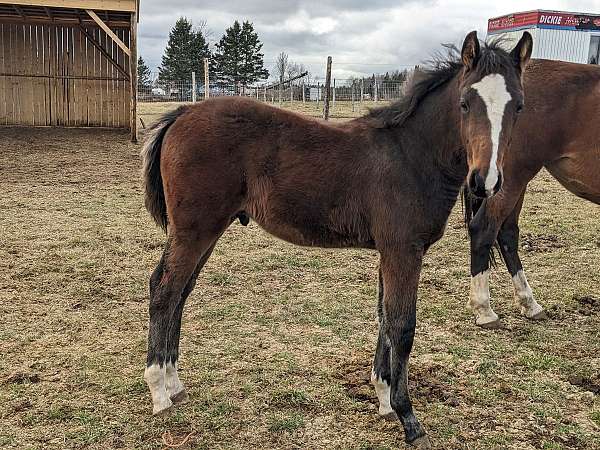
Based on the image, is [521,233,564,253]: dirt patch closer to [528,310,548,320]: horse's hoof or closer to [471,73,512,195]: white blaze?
[528,310,548,320]: horse's hoof

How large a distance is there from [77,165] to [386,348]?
31.1 feet

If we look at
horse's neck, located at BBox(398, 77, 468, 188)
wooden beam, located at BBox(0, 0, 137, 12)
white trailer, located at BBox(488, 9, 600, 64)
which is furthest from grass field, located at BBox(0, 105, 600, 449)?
white trailer, located at BBox(488, 9, 600, 64)

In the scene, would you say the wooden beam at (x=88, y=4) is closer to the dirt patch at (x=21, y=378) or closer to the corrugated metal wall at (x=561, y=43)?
the dirt patch at (x=21, y=378)

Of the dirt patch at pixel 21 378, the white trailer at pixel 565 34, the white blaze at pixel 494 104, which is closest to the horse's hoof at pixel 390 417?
the white blaze at pixel 494 104

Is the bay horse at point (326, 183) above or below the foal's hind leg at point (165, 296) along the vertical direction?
above

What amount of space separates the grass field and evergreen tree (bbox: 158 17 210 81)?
1646 inches

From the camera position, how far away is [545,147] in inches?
166

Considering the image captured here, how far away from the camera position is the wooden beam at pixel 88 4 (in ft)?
37.5

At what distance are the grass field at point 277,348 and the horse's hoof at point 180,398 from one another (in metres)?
0.05

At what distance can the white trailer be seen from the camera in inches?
869

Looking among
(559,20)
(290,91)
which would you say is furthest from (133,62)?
(559,20)

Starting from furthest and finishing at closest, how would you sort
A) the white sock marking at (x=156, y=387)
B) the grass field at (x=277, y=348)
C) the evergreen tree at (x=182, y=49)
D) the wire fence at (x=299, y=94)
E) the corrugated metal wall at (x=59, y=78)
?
the evergreen tree at (x=182, y=49) → the wire fence at (x=299, y=94) → the corrugated metal wall at (x=59, y=78) → the white sock marking at (x=156, y=387) → the grass field at (x=277, y=348)

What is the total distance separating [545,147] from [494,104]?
206 centimetres

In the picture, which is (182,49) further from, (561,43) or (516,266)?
(516,266)
